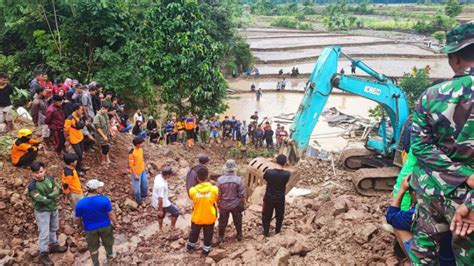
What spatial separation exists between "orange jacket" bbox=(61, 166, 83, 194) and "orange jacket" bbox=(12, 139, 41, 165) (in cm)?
136

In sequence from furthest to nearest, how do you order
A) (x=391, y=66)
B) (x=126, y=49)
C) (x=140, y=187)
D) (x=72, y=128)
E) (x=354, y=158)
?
1. (x=391, y=66)
2. (x=126, y=49)
3. (x=354, y=158)
4. (x=140, y=187)
5. (x=72, y=128)

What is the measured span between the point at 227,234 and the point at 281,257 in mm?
1843

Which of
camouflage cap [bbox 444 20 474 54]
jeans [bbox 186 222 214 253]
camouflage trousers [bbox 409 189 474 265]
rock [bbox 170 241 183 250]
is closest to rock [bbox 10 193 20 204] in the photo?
rock [bbox 170 241 183 250]

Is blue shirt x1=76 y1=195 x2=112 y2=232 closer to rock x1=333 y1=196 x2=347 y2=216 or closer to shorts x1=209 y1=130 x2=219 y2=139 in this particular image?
rock x1=333 y1=196 x2=347 y2=216

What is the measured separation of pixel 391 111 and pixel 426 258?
702 centimetres

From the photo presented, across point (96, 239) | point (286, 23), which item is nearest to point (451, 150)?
point (96, 239)

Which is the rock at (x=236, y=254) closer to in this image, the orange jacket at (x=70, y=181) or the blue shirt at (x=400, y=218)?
the blue shirt at (x=400, y=218)

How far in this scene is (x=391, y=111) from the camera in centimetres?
916

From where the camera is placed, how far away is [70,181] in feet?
20.4

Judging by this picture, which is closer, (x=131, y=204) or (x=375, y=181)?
(x=131, y=204)

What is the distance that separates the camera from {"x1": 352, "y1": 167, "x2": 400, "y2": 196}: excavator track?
911 centimetres

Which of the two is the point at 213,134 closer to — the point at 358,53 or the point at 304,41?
the point at 358,53

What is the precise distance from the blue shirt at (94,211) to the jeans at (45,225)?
2.48 feet

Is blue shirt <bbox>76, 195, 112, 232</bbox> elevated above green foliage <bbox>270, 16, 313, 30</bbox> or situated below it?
below
